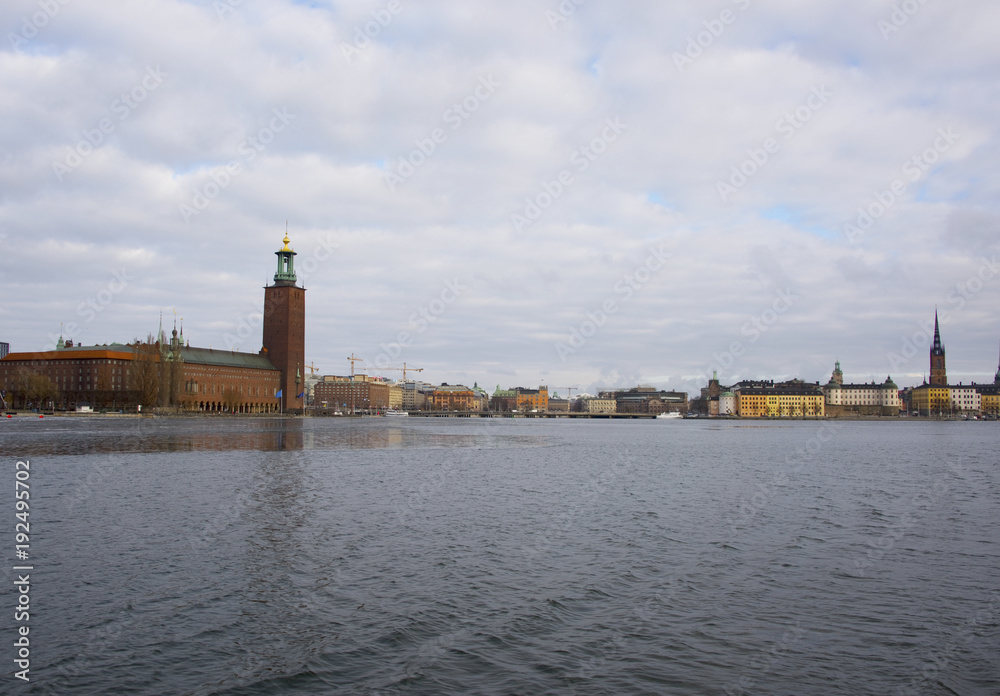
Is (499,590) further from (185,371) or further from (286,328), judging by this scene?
(286,328)

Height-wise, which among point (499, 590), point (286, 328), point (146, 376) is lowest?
point (499, 590)

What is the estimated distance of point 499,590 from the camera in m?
12.4

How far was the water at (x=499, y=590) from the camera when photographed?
8.96m

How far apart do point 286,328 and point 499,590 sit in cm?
14806

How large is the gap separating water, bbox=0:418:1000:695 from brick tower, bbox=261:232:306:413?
131 m

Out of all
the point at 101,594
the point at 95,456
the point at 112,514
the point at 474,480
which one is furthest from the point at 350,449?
the point at 101,594

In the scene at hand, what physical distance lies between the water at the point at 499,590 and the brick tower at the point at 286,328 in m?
131

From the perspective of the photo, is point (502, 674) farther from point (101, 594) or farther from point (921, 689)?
point (101, 594)

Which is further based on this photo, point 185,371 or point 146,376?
point 185,371

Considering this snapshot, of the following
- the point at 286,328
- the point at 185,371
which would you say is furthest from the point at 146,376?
the point at 286,328

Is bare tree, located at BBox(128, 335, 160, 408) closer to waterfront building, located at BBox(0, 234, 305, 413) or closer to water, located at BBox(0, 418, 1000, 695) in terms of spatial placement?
waterfront building, located at BBox(0, 234, 305, 413)

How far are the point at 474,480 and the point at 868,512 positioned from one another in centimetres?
1349

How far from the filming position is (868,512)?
2150 cm

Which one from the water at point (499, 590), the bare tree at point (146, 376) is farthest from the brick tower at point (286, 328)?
the water at point (499, 590)
